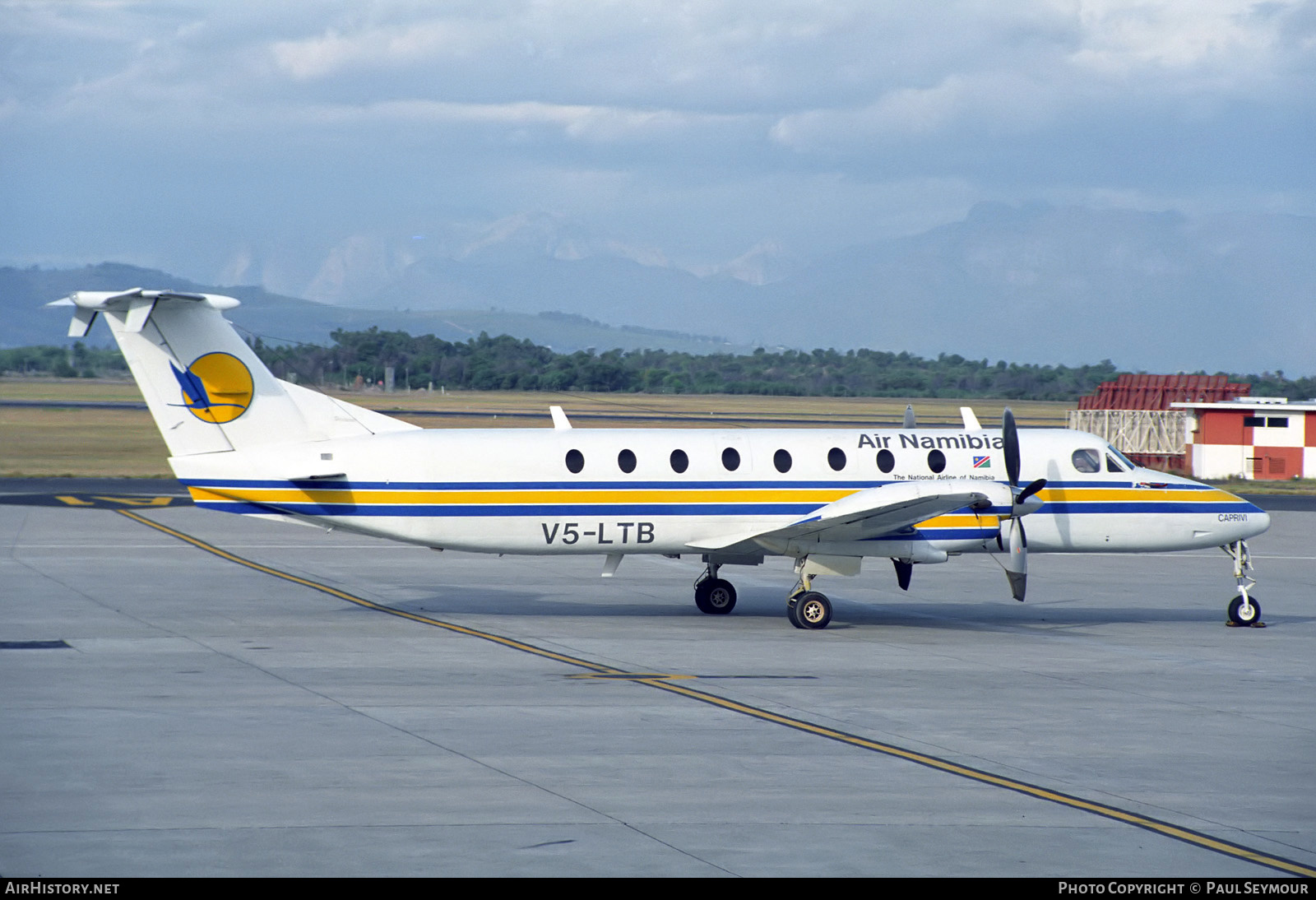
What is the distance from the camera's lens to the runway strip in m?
9.78

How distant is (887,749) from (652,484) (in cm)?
922

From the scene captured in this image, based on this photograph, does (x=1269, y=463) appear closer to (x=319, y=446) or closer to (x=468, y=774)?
(x=319, y=446)

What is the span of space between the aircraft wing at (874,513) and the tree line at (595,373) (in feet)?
254

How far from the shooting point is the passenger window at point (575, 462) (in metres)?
21.5

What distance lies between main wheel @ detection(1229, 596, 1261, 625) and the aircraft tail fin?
14054 millimetres

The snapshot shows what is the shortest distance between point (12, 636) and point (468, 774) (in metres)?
10.0

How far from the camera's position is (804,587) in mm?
21500

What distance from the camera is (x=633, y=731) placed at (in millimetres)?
13602

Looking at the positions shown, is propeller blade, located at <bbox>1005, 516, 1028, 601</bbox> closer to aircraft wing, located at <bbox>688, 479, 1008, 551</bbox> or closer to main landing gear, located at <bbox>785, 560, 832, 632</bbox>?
aircraft wing, located at <bbox>688, 479, 1008, 551</bbox>

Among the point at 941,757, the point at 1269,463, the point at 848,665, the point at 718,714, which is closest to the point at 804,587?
the point at 848,665

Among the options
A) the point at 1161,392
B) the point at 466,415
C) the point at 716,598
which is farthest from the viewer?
the point at 466,415

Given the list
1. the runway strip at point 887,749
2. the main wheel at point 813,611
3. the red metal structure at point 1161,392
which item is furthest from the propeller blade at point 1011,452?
the red metal structure at point 1161,392

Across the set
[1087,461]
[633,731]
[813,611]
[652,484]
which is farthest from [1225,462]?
[633,731]

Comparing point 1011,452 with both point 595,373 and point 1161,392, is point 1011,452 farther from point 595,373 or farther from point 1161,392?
point 595,373
